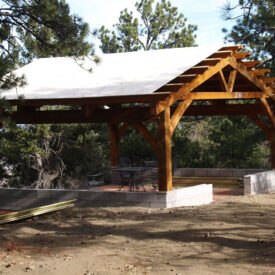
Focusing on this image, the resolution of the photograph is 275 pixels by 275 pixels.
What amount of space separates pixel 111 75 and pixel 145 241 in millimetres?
5594

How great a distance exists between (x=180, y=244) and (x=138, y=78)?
498cm

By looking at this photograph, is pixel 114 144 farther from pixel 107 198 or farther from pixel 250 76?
pixel 250 76

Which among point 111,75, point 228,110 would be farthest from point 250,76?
point 111,75

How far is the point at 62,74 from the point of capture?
12586mm

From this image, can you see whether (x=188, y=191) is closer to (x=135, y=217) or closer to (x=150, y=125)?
(x=135, y=217)

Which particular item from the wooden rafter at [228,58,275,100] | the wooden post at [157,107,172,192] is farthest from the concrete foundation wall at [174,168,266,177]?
the wooden post at [157,107,172,192]

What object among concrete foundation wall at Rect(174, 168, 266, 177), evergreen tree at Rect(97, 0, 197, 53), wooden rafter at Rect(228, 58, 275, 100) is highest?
evergreen tree at Rect(97, 0, 197, 53)

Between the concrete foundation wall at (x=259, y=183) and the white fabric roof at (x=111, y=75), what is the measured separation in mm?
3282

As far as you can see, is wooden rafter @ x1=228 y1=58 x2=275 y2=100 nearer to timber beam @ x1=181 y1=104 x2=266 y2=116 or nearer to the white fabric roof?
timber beam @ x1=181 y1=104 x2=266 y2=116

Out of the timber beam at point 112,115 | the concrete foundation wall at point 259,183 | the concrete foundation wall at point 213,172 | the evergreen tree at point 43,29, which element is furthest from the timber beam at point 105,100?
the concrete foundation wall at point 213,172

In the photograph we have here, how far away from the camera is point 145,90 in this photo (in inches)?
362

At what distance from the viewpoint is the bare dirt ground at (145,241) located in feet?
18.4

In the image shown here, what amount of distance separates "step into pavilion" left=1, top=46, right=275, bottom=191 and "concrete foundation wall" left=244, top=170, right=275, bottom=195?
1.26 metres

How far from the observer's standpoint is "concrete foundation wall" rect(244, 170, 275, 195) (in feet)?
37.4
